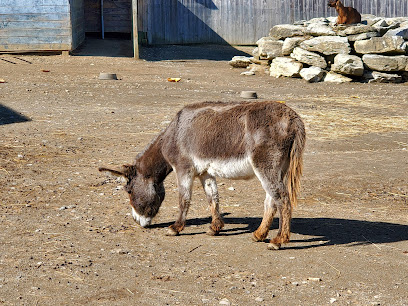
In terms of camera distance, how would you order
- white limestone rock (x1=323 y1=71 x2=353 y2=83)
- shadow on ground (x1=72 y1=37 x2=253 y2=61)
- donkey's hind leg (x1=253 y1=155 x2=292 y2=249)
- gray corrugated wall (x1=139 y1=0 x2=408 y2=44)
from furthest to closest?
gray corrugated wall (x1=139 y1=0 x2=408 y2=44), shadow on ground (x1=72 y1=37 x2=253 y2=61), white limestone rock (x1=323 y1=71 x2=353 y2=83), donkey's hind leg (x1=253 y1=155 x2=292 y2=249)

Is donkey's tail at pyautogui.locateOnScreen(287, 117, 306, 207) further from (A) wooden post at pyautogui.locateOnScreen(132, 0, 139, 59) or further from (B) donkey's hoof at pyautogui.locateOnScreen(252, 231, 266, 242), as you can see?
(A) wooden post at pyautogui.locateOnScreen(132, 0, 139, 59)

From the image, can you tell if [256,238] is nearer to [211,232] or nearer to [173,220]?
[211,232]

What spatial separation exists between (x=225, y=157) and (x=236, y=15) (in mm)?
21825

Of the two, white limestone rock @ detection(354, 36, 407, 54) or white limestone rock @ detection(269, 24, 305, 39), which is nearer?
white limestone rock @ detection(354, 36, 407, 54)

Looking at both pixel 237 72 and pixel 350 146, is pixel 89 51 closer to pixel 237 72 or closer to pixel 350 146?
pixel 237 72

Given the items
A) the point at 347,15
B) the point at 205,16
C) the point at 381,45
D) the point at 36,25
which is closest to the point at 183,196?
the point at 381,45

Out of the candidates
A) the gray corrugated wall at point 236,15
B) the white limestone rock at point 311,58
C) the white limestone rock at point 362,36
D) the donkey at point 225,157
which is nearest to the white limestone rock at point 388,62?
the white limestone rock at point 362,36

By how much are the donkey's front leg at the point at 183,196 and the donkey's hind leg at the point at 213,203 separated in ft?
0.91

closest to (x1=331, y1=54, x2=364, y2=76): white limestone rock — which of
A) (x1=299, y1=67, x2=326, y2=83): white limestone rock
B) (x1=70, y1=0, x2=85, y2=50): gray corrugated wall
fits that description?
(x1=299, y1=67, x2=326, y2=83): white limestone rock

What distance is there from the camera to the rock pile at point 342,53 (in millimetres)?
19562

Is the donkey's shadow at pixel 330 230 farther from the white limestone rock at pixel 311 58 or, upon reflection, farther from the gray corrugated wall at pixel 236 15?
the gray corrugated wall at pixel 236 15

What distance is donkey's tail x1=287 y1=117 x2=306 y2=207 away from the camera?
6113 mm

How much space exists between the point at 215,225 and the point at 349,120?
7598 mm

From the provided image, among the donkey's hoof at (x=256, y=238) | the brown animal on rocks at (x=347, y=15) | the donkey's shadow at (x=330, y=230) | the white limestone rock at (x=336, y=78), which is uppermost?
the brown animal on rocks at (x=347, y=15)
